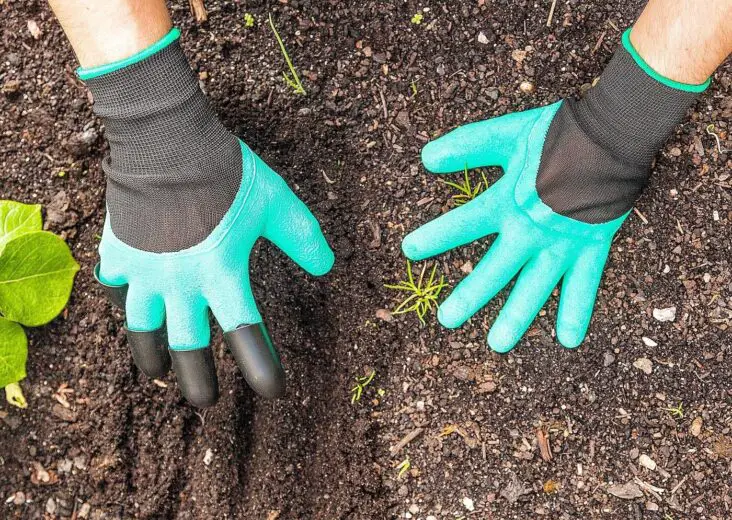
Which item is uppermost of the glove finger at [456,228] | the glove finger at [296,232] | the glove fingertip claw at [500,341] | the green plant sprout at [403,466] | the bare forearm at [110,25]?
the bare forearm at [110,25]

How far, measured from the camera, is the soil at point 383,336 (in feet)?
5.47

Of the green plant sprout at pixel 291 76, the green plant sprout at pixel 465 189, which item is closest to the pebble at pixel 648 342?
the green plant sprout at pixel 465 189

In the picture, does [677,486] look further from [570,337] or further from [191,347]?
[191,347]

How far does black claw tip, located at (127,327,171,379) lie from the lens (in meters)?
1.60

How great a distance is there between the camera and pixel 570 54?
1.70 metres

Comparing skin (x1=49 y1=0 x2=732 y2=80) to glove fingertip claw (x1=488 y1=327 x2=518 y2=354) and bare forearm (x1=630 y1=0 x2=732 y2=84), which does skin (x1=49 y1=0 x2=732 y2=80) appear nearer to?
bare forearm (x1=630 y1=0 x2=732 y2=84)

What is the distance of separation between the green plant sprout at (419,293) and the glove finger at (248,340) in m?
0.33

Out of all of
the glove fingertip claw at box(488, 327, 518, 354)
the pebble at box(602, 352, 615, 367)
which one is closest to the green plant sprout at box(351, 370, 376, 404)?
the glove fingertip claw at box(488, 327, 518, 354)

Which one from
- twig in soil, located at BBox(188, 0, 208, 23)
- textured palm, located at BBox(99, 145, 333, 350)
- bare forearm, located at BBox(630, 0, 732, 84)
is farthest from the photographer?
twig in soil, located at BBox(188, 0, 208, 23)

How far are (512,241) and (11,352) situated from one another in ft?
3.95

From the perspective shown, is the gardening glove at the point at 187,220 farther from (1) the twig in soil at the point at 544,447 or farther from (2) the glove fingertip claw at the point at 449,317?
(1) the twig in soil at the point at 544,447

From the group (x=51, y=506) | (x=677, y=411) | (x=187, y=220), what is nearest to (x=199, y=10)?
(x=187, y=220)

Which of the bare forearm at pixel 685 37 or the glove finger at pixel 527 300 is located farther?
the glove finger at pixel 527 300

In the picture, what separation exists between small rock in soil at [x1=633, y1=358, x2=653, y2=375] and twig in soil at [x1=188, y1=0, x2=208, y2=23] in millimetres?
1301
